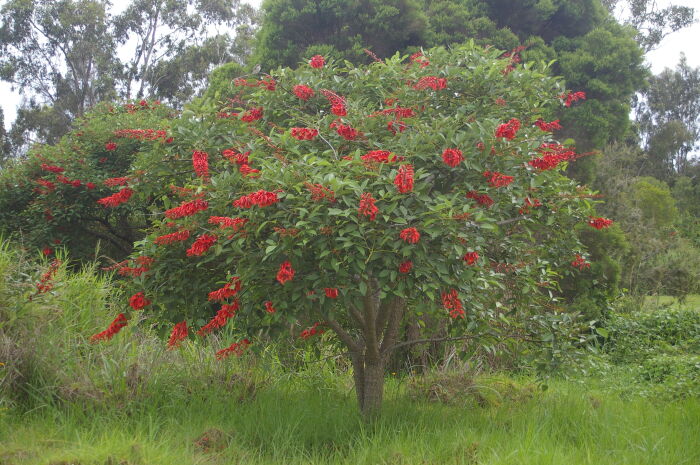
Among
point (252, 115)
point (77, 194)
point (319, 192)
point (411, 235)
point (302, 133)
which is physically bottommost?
point (411, 235)

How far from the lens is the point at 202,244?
331cm

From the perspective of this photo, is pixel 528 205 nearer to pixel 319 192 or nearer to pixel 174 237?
pixel 319 192

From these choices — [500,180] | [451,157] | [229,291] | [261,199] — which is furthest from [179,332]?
[500,180]

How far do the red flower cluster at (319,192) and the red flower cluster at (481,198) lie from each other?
0.97 m

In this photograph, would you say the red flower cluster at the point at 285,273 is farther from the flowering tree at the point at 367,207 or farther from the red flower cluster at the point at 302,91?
the red flower cluster at the point at 302,91

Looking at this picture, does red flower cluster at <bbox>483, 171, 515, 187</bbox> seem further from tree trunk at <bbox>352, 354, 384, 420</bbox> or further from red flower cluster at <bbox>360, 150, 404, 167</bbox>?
tree trunk at <bbox>352, 354, 384, 420</bbox>

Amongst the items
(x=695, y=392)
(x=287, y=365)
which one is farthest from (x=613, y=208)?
(x=287, y=365)

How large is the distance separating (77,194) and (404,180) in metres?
6.90

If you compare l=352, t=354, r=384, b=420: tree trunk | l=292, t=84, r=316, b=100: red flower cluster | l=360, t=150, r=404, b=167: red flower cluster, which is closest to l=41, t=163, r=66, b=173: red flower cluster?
l=292, t=84, r=316, b=100: red flower cluster

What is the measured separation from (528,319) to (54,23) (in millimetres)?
23732

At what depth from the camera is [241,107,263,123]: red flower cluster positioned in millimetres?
4305

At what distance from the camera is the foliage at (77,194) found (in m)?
8.30

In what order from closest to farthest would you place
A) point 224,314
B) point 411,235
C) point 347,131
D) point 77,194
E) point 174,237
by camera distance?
1. point 411,235
2. point 224,314
3. point 174,237
4. point 347,131
5. point 77,194

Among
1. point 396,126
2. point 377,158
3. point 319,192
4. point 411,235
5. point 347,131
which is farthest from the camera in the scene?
point 396,126
